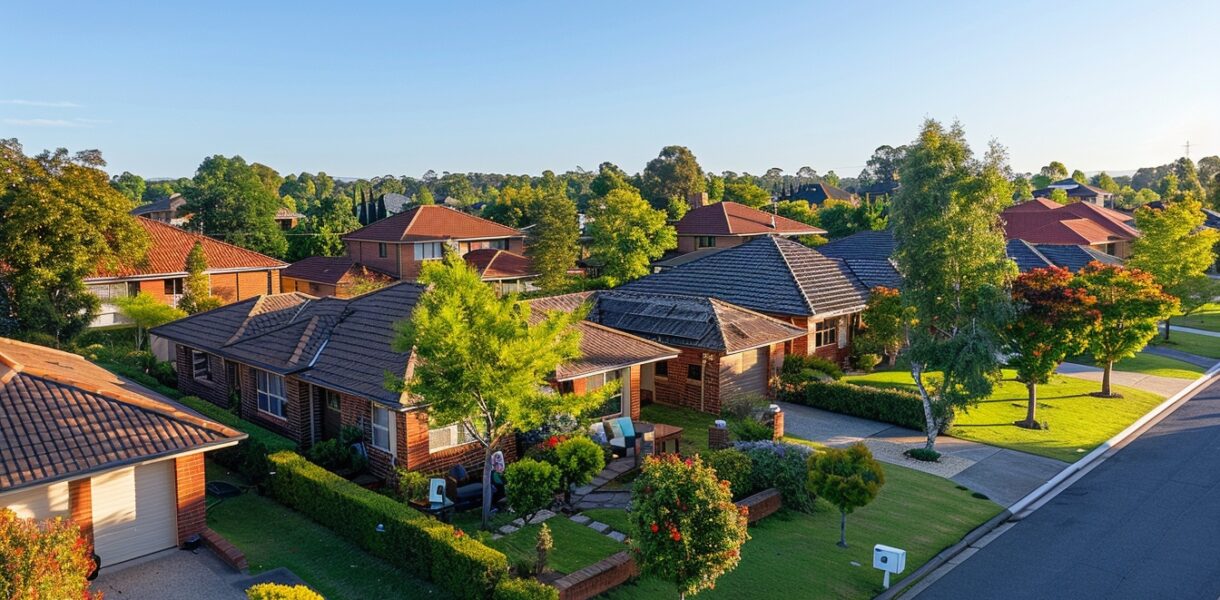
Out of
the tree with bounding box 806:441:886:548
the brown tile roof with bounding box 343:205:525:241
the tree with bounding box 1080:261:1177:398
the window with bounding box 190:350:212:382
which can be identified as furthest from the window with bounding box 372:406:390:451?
the brown tile roof with bounding box 343:205:525:241

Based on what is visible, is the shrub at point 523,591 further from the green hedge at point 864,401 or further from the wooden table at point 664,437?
the green hedge at point 864,401

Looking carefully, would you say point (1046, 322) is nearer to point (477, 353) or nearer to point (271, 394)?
point (477, 353)

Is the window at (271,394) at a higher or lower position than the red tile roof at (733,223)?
lower

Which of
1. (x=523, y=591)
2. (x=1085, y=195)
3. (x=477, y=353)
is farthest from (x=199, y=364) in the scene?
(x=1085, y=195)

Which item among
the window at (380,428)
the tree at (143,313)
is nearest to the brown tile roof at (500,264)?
the tree at (143,313)

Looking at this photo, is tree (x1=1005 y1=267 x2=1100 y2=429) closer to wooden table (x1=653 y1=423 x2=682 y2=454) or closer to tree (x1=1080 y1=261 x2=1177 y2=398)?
tree (x1=1080 y1=261 x2=1177 y2=398)

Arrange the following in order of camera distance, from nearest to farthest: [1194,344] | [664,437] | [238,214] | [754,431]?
1. [664,437]
2. [754,431]
3. [1194,344]
4. [238,214]
